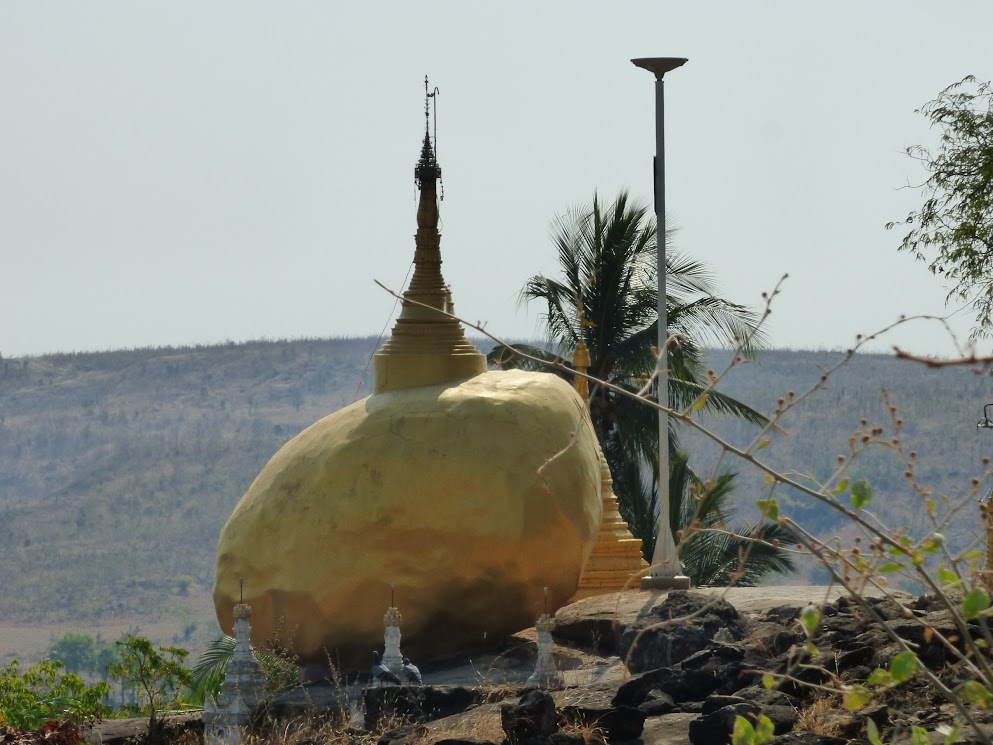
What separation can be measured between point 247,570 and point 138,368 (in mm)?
125327

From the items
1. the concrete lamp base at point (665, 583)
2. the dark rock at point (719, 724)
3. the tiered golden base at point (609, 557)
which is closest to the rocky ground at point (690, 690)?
the dark rock at point (719, 724)

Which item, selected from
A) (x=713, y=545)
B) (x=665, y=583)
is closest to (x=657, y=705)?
(x=665, y=583)

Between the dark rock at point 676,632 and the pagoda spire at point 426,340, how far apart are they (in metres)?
3.26

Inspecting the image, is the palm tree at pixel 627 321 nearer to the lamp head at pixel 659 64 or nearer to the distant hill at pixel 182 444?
the lamp head at pixel 659 64

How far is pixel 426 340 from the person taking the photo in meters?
17.4

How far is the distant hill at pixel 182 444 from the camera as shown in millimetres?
96938

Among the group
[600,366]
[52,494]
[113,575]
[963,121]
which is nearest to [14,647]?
[113,575]

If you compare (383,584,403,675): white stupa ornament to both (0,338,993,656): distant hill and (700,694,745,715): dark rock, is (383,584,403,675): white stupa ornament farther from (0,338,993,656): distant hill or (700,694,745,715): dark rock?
(0,338,993,656): distant hill

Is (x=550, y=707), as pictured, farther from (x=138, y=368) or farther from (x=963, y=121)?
(x=138, y=368)

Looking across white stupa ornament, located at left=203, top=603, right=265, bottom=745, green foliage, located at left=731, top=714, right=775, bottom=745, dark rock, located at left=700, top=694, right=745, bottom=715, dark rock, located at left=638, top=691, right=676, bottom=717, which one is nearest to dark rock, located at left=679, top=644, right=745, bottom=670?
dark rock, located at left=638, top=691, right=676, bottom=717

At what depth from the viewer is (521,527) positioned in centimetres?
1581

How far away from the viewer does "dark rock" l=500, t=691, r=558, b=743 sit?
1238 centimetres

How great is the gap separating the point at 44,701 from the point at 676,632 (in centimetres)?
731

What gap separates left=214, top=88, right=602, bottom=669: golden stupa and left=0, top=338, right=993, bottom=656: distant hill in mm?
62426
